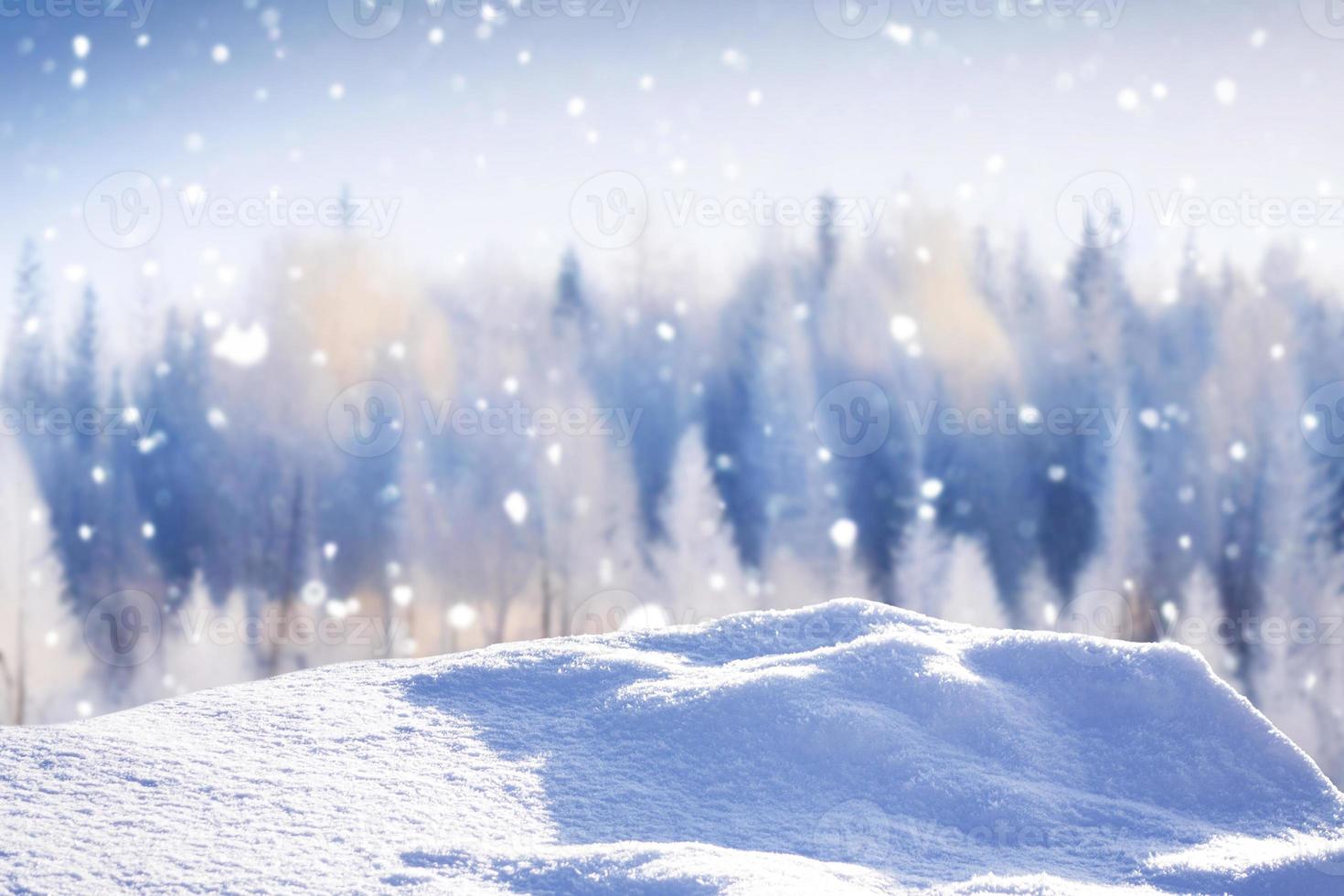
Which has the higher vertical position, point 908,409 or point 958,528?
point 908,409

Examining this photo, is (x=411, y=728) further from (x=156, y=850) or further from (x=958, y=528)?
(x=958, y=528)

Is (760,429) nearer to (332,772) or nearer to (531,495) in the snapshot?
(531,495)

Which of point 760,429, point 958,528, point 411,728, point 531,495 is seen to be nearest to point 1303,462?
point 958,528

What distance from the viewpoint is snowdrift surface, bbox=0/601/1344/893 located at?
241 centimetres

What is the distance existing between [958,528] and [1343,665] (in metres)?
5.75

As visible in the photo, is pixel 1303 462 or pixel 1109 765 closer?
pixel 1109 765

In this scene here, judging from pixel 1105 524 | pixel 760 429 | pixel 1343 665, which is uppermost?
pixel 760 429

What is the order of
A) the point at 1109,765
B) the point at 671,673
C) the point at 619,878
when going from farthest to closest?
the point at 671,673
the point at 1109,765
the point at 619,878

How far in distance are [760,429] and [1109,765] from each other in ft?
34.8

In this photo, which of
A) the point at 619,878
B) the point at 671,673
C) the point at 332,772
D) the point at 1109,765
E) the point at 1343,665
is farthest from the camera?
the point at 1343,665

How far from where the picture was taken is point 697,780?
2.96m

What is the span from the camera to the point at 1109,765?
3150 millimetres

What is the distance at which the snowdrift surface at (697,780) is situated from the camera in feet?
7.90

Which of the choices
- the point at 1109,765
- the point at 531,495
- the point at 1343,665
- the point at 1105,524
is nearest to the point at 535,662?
the point at 1109,765
